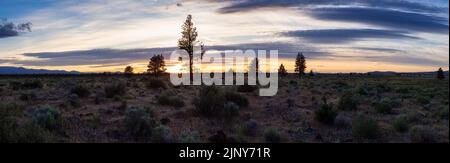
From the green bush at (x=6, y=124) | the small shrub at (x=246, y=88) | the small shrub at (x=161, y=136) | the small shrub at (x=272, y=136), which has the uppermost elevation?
the green bush at (x=6, y=124)

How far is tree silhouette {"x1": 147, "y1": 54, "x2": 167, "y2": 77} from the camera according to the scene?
83562 millimetres

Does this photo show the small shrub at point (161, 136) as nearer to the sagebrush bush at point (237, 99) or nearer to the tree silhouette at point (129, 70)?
the sagebrush bush at point (237, 99)

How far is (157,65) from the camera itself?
84.6 m

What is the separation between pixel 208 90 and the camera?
21.6 m

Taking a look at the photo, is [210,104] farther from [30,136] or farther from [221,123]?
[30,136]

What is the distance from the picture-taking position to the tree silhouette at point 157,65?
274 feet

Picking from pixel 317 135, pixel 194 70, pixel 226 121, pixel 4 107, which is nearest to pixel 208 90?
pixel 226 121

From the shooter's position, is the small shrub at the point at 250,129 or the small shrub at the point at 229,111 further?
the small shrub at the point at 229,111

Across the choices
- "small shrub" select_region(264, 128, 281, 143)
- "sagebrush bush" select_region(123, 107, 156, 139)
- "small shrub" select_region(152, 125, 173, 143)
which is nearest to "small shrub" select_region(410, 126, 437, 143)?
"small shrub" select_region(264, 128, 281, 143)

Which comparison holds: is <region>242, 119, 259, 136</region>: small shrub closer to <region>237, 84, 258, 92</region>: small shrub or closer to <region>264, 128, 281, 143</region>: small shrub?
<region>264, 128, 281, 143</region>: small shrub

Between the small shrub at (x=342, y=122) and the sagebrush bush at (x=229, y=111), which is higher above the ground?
the sagebrush bush at (x=229, y=111)

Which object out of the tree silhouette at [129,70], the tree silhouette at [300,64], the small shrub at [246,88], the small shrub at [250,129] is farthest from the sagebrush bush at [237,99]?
the tree silhouette at [129,70]
